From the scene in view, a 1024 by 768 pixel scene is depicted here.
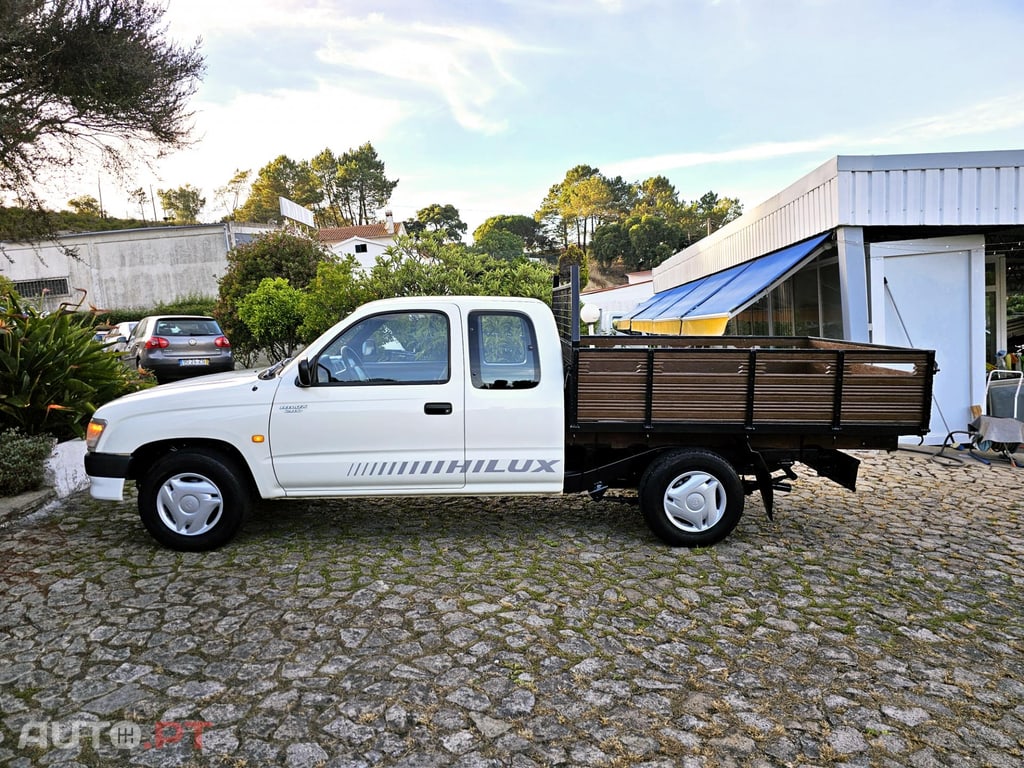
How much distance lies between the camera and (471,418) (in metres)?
4.92

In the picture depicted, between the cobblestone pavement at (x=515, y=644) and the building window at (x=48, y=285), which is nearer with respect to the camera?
the cobblestone pavement at (x=515, y=644)

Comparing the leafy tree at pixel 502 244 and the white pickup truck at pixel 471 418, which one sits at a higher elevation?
the leafy tree at pixel 502 244

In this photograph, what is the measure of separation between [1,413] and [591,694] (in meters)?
6.91

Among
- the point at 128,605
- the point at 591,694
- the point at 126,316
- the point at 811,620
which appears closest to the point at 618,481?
the point at 811,620

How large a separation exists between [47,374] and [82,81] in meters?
5.84

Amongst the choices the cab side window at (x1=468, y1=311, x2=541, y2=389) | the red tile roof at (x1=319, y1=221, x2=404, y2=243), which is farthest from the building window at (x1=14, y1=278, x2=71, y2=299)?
the cab side window at (x1=468, y1=311, x2=541, y2=389)

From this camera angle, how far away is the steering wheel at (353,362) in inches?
197

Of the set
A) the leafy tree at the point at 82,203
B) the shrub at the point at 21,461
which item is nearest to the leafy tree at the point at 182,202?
the leafy tree at the point at 82,203

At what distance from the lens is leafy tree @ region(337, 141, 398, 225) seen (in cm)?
7538

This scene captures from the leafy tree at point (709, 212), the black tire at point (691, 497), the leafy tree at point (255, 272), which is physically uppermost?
the leafy tree at point (709, 212)

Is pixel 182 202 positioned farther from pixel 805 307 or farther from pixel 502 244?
pixel 805 307

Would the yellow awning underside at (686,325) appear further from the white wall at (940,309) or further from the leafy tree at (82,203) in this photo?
the leafy tree at (82,203)

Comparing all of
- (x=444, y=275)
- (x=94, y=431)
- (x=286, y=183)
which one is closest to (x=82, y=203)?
(x=444, y=275)

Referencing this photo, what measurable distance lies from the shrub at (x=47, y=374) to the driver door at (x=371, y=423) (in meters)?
3.81
